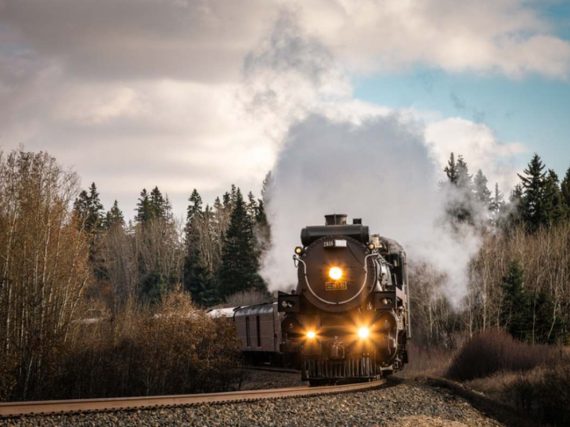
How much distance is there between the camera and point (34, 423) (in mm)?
11094

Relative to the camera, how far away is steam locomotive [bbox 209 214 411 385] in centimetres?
1948

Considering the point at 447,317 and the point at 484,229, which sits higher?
the point at 484,229

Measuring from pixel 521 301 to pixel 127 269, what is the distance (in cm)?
6227

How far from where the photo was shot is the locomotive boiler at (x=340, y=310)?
19.5 m

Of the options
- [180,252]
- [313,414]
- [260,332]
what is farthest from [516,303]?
[180,252]

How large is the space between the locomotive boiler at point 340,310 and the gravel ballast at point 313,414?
261cm

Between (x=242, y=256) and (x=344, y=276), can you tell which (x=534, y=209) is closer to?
(x=242, y=256)

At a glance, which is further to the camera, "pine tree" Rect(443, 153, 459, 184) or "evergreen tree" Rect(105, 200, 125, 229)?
"evergreen tree" Rect(105, 200, 125, 229)

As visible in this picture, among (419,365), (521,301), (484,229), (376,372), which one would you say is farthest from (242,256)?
(376,372)

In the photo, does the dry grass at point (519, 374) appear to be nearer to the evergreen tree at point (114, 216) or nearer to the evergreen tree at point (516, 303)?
the evergreen tree at point (516, 303)

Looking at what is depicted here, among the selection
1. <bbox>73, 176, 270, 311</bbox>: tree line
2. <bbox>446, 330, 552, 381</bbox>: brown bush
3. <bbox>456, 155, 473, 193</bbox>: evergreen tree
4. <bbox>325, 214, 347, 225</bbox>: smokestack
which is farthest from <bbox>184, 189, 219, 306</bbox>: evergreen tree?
<bbox>325, 214, 347, 225</bbox>: smokestack

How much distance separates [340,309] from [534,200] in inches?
2305

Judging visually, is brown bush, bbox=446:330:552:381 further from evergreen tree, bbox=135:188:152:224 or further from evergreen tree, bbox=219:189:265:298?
evergreen tree, bbox=135:188:152:224

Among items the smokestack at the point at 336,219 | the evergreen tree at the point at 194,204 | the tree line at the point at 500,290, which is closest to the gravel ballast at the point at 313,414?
the smokestack at the point at 336,219
